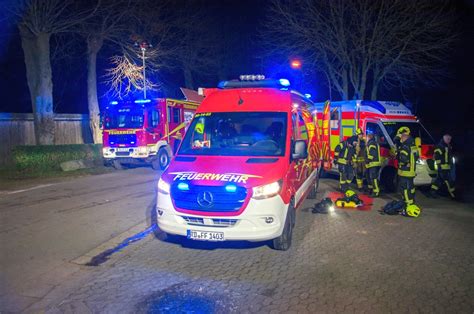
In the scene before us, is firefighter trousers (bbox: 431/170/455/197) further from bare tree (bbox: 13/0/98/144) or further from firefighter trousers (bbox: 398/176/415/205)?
bare tree (bbox: 13/0/98/144)

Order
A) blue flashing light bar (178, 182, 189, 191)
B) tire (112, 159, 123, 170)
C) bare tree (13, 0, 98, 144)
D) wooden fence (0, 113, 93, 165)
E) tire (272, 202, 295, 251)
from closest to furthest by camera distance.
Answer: blue flashing light bar (178, 182, 189, 191) → tire (272, 202, 295, 251) → bare tree (13, 0, 98, 144) → tire (112, 159, 123, 170) → wooden fence (0, 113, 93, 165)

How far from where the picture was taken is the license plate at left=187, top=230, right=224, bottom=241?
528cm

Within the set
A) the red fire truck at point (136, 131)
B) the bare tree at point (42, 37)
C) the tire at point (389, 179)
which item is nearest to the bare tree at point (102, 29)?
the bare tree at point (42, 37)

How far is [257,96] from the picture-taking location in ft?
22.5

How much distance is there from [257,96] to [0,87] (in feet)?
88.4

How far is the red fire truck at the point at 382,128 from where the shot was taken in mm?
10383

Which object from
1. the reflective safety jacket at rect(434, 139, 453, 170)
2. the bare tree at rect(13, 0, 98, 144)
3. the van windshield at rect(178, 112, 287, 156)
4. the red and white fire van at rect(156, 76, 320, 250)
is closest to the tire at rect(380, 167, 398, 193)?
the reflective safety jacket at rect(434, 139, 453, 170)

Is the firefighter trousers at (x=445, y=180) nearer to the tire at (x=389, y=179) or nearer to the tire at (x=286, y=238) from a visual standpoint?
the tire at (x=389, y=179)

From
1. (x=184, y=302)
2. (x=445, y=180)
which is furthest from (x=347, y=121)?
(x=184, y=302)

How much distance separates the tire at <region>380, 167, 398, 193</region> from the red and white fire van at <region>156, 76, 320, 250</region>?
4285 mm

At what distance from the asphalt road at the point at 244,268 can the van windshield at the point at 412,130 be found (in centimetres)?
327

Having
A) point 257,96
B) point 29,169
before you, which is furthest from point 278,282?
point 29,169

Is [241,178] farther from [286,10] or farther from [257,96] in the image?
[286,10]

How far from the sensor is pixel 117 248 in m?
6.15
